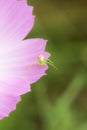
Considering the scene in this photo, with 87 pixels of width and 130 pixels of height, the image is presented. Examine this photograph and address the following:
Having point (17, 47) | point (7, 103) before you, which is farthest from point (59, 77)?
point (7, 103)

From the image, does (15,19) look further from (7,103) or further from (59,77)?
(59,77)

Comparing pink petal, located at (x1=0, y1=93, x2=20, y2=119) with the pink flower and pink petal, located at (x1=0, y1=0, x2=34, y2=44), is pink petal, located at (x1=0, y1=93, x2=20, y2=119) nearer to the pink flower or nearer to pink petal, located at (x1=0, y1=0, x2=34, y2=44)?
the pink flower

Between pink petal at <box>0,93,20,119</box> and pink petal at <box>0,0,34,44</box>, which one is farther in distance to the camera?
pink petal at <box>0,0,34,44</box>

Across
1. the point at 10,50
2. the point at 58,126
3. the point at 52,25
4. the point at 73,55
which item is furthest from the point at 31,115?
the point at 10,50

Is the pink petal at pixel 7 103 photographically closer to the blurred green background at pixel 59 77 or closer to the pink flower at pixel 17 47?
the pink flower at pixel 17 47

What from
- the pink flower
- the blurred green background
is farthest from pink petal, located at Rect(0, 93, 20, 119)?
the blurred green background

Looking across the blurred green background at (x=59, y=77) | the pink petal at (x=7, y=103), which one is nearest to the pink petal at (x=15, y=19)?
the pink petal at (x=7, y=103)
